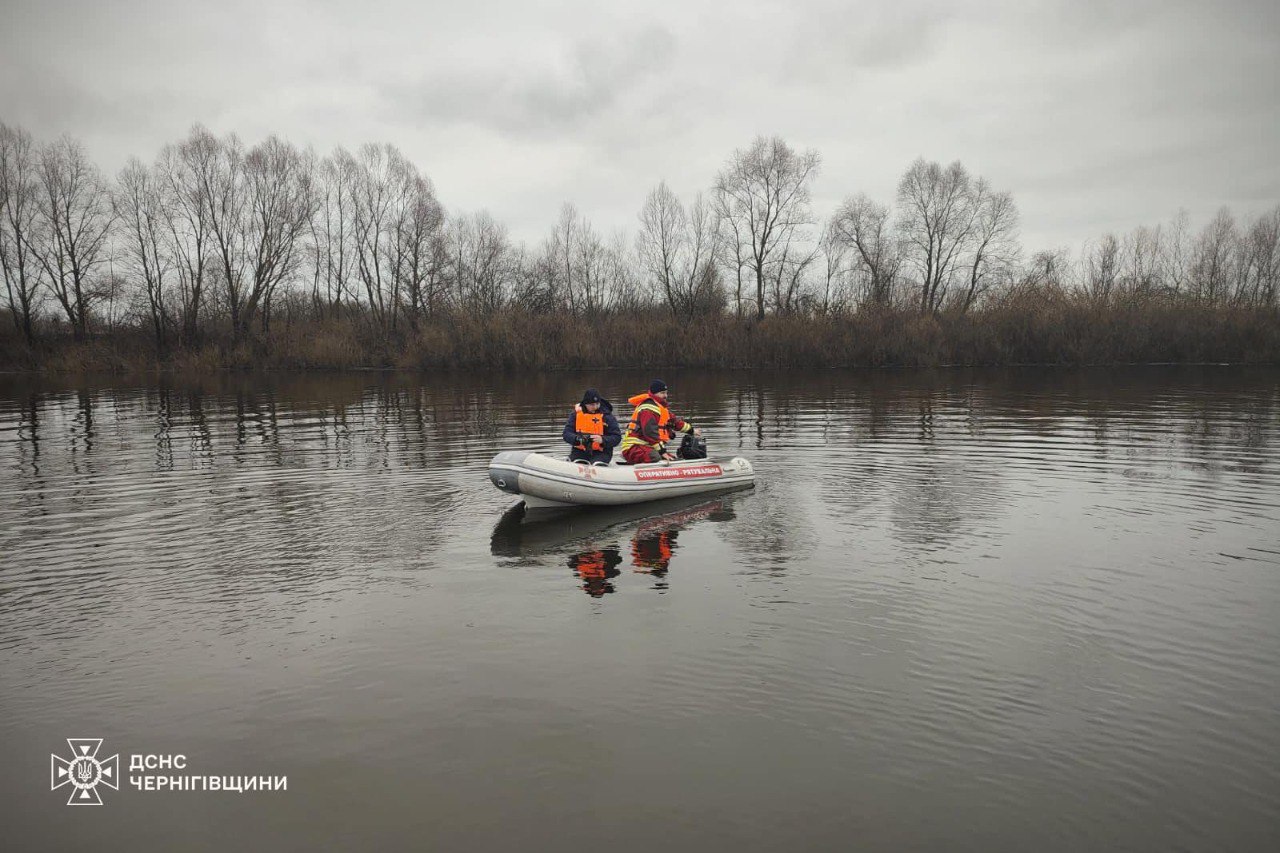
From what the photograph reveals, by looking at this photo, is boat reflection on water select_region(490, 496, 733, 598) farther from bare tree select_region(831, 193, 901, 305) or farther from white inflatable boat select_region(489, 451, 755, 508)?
bare tree select_region(831, 193, 901, 305)

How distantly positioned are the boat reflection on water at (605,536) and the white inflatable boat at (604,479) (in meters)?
0.19

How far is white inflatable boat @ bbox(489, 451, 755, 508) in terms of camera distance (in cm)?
988

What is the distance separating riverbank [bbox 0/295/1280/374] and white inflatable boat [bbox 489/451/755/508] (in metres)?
30.0

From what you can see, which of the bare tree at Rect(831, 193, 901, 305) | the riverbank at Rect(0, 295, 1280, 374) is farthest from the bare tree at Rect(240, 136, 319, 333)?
the bare tree at Rect(831, 193, 901, 305)

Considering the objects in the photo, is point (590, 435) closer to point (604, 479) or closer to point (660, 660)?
point (604, 479)

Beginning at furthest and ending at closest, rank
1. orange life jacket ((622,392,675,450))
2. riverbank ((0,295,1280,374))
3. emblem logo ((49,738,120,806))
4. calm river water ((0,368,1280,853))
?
1. riverbank ((0,295,1280,374))
2. orange life jacket ((622,392,675,450))
3. emblem logo ((49,738,120,806))
4. calm river water ((0,368,1280,853))

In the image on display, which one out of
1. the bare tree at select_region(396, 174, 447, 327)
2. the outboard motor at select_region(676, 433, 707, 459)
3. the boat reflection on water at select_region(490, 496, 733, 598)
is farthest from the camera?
the bare tree at select_region(396, 174, 447, 327)

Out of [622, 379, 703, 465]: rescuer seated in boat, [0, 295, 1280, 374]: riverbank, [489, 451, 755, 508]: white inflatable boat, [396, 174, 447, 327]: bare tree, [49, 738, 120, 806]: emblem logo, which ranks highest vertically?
[396, 174, 447, 327]: bare tree

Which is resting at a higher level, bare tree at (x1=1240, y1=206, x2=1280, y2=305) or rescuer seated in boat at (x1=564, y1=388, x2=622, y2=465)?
bare tree at (x1=1240, y1=206, x2=1280, y2=305)

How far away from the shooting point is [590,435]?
1091cm

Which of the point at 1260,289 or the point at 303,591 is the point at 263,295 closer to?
the point at 303,591

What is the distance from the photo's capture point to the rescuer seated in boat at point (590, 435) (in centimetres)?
1084

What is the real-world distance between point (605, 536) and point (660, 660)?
12.4 ft

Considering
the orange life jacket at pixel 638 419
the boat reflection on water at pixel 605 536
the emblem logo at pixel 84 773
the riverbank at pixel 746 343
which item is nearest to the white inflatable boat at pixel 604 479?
the boat reflection on water at pixel 605 536
